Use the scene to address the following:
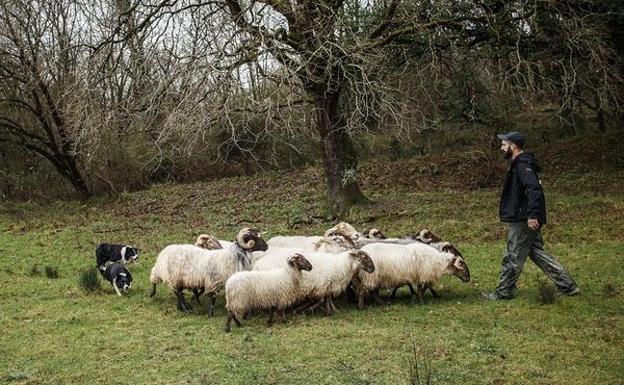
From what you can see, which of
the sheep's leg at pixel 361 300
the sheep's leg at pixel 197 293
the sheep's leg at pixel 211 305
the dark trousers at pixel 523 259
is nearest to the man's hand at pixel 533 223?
the dark trousers at pixel 523 259

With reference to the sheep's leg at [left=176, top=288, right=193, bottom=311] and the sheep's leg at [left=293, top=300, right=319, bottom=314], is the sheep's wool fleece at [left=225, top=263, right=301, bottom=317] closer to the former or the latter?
the sheep's leg at [left=293, top=300, right=319, bottom=314]

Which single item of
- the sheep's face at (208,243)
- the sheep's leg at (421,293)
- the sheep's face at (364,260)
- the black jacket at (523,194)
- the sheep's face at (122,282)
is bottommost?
the sheep's leg at (421,293)

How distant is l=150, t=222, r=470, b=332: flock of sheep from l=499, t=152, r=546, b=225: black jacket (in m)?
1.23

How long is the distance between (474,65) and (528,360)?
1325 cm

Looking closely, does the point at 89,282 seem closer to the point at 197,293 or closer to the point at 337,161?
the point at 197,293

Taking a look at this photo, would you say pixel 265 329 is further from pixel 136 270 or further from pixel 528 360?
pixel 136 270

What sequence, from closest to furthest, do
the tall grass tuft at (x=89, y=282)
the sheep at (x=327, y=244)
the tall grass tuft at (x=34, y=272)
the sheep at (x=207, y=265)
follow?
the sheep at (x=207, y=265)
the sheep at (x=327, y=244)
the tall grass tuft at (x=89, y=282)
the tall grass tuft at (x=34, y=272)

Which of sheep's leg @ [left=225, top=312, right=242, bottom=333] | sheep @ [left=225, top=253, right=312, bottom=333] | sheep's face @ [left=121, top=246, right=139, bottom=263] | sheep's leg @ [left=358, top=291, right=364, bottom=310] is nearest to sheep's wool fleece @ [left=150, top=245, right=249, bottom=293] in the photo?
sheep @ [left=225, top=253, right=312, bottom=333]

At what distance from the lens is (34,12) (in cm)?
2409

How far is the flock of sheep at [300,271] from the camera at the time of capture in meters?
8.69

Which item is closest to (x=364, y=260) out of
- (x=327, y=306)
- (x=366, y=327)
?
(x=327, y=306)

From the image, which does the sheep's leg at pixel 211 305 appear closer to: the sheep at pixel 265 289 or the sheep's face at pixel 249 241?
the sheep at pixel 265 289

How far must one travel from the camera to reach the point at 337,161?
17344 mm

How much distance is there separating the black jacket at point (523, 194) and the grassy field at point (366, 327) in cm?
118
